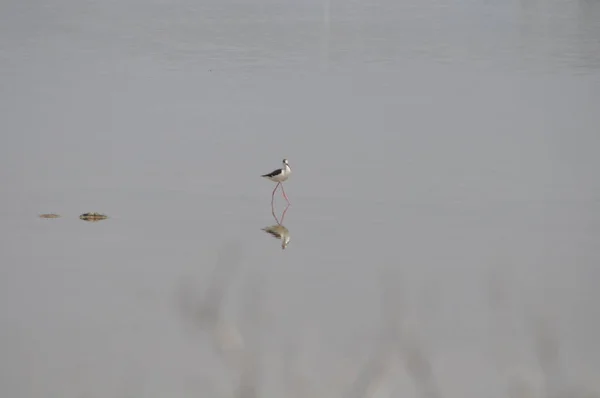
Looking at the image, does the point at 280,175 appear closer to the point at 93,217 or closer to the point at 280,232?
the point at 280,232

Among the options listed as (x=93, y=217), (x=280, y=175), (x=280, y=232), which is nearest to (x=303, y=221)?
(x=280, y=232)

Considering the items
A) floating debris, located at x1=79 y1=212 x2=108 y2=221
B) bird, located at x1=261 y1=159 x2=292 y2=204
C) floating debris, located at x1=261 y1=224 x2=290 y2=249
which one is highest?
bird, located at x1=261 y1=159 x2=292 y2=204

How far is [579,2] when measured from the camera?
1980 centimetres

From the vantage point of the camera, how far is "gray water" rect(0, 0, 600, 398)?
4980 mm

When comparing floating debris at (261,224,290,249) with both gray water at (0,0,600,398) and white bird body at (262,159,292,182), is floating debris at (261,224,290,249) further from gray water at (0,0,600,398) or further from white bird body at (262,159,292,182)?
white bird body at (262,159,292,182)

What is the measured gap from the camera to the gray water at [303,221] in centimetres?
498

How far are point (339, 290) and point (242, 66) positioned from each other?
762 centimetres

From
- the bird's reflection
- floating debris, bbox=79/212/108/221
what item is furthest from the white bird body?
floating debris, bbox=79/212/108/221

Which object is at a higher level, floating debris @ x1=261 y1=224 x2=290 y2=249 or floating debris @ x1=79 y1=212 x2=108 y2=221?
floating debris @ x1=79 y1=212 x2=108 y2=221

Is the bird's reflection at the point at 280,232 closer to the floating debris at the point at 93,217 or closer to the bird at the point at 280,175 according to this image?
the bird at the point at 280,175

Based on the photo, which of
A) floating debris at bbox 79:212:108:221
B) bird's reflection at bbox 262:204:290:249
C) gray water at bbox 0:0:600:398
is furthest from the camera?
floating debris at bbox 79:212:108:221

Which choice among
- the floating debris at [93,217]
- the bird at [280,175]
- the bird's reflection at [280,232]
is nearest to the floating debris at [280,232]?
A: the bird's reflection at [280,232]

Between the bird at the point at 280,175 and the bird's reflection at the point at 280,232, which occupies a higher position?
the bird at the point at 280,175

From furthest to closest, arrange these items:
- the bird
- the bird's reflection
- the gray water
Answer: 1. the bird
2. the bird's reflection
3. the gray water
